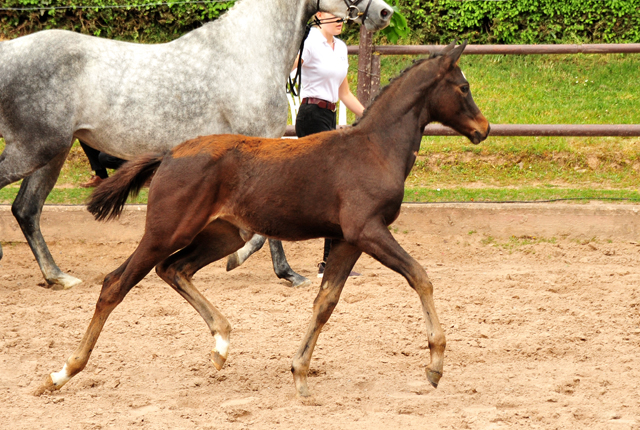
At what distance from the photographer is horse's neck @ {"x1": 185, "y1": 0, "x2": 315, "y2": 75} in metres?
5.32

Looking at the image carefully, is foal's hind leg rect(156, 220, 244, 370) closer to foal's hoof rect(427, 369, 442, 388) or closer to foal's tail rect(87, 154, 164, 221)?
foal's tail rect(87, 154, 164, 221)

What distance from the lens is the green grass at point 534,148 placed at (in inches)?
309

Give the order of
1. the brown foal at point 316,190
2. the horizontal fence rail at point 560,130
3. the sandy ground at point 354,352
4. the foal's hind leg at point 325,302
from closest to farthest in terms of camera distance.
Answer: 1. the sandy ground at point 354,352
2. the brown foal at point 316,190
3. the foal's hind leg at point 325,302
4. the horizontal fence rail at point 560,130

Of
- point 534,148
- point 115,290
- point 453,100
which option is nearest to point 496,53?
point 534,148

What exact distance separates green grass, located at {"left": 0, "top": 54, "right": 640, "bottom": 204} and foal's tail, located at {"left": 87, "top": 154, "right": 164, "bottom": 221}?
3.46 meters

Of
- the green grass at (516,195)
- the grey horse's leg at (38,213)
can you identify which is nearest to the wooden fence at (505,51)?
the green grass at (516,195)

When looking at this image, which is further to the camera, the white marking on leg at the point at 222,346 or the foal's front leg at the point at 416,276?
the white marking on leg at the point at 222,346

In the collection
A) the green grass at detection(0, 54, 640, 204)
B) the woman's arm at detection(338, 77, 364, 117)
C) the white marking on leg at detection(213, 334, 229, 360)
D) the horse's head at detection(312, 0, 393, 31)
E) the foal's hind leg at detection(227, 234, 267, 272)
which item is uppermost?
the horse's head at detection(312, 0, 393, 31)

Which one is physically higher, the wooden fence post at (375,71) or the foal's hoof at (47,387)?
the wooden fence post at (375,71)

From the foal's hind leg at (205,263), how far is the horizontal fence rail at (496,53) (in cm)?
351

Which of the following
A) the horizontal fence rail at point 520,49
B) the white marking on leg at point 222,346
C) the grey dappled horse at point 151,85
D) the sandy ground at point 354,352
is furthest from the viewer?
the horizontal fence rail at point 520,49

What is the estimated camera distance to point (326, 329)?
4.48 m

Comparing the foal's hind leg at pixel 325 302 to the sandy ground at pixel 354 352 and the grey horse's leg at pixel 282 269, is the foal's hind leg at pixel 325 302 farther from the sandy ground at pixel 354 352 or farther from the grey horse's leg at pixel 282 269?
the grey horse's leg at pixel 282 269

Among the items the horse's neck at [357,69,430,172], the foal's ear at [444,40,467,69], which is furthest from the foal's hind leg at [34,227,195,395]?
the foal's ear at [444,40,467,69]
